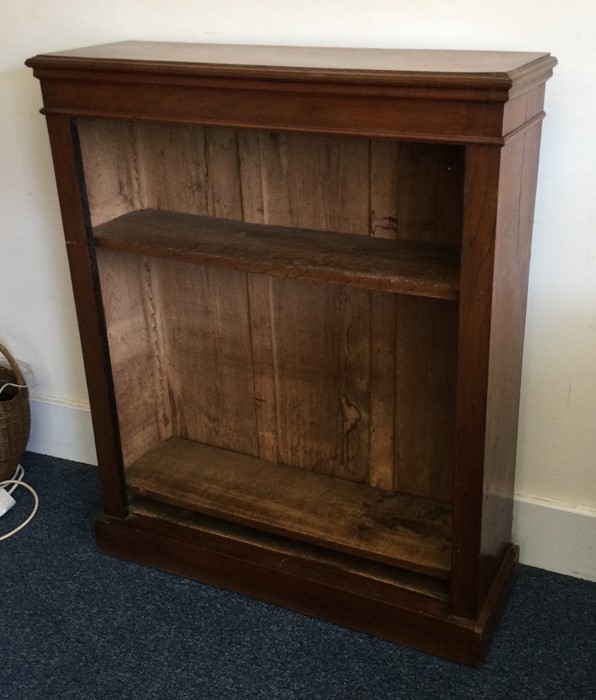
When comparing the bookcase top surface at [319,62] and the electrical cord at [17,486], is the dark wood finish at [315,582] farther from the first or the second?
the bookcase top surface at [319,62]

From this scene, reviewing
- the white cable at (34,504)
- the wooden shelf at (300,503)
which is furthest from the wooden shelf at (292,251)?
the white cable at (34,504)

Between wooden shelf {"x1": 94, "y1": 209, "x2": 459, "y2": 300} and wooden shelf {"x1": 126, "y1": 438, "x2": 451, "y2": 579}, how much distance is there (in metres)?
0.58

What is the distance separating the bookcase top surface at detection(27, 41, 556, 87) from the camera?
4.48ft

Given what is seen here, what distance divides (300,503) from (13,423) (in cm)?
85

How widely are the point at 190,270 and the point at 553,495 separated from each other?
3.17ft

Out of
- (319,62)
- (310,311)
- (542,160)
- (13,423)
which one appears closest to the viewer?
(319,62)

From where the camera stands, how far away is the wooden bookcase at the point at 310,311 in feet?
4.83

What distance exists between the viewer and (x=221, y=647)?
182 cm

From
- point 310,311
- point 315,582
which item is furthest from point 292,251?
point 315,582

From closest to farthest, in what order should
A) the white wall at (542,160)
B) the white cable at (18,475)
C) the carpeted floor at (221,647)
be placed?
the white wall at (542,160) → the carpeted floor at (221,647) → the white cable at (18,475)

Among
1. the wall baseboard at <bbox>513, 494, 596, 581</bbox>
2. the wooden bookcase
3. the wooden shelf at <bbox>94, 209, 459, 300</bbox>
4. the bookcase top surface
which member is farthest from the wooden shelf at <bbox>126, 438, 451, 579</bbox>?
the bookcase top surface

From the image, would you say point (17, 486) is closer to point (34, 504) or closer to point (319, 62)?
point (34, 504)

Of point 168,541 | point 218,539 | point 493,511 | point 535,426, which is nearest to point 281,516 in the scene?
point 218,539

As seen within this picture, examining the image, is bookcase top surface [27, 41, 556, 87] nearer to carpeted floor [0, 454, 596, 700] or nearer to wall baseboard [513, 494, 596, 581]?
wall baseboard [513, 494, 596, 581]
